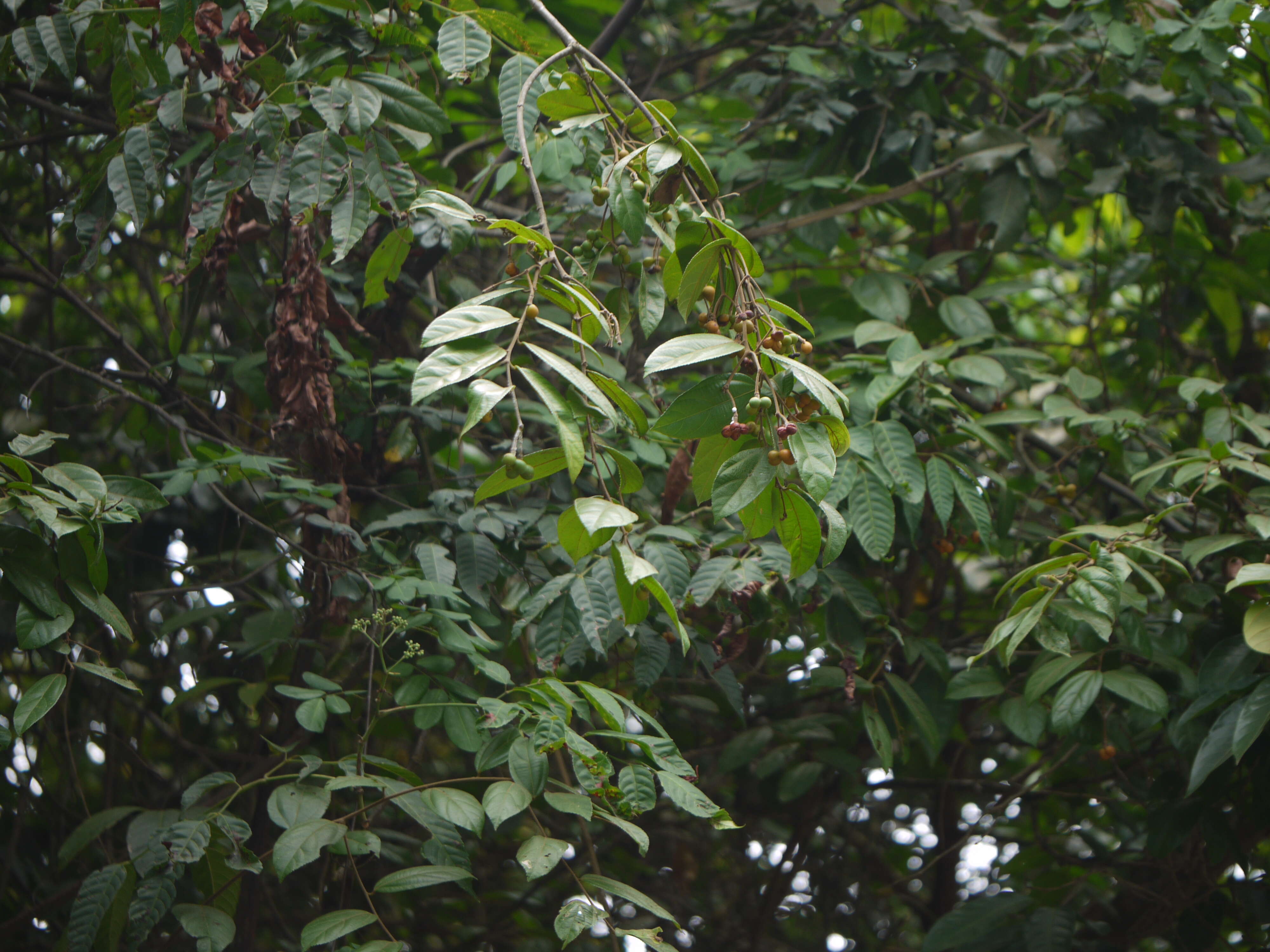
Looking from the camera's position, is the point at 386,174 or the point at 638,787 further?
the point at 386,174

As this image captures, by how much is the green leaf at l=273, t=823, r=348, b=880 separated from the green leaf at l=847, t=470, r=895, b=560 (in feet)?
2.71

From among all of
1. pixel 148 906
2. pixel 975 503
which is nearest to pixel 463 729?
pixel 148 906

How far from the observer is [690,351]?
97 centimetres

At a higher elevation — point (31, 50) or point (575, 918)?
point (31, 50)

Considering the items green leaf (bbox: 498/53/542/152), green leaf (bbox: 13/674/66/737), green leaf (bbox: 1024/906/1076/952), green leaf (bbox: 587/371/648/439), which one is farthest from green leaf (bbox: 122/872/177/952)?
green leaf (bbox: 1024/906/1076/952)

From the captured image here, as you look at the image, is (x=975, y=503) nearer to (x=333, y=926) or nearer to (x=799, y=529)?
(x=799, y=529)

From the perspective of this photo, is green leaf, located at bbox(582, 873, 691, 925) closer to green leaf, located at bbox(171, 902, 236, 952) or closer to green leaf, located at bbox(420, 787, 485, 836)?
green leaf, located at bbox(420, 787, 485, 836)

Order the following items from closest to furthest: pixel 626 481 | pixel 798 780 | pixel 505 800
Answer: pixel 626 481, pixel 505 800, pixel 798 780

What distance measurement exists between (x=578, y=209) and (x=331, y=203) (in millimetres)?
445

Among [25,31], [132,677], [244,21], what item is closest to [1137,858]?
[132,677]

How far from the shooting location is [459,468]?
5.57 feet

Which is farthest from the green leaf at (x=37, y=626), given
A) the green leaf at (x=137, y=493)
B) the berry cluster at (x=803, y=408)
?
the berry cluster at (x=803, y=408)

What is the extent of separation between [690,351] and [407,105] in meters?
0.76

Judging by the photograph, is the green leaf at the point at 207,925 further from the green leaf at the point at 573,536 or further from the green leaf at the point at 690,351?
the green leaf at the point at 690,351
